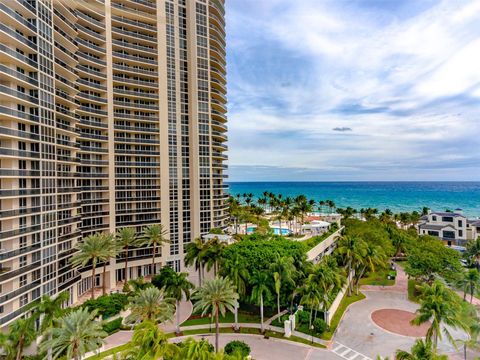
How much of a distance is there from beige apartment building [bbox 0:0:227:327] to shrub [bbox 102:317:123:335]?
9169 millimetres

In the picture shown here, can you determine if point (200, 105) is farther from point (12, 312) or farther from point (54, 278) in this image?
point (12, 312)

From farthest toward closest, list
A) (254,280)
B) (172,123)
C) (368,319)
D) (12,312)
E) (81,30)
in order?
(172,123) → (81,30) → (368,319) → (254,280) → (12,312)

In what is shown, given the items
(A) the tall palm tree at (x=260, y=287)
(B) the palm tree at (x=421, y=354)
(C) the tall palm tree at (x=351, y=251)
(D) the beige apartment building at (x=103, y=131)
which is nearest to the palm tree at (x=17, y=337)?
(D) the beige apartment building at (x=103, y=131)

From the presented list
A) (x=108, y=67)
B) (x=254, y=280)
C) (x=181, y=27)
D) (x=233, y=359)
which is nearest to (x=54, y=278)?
(x=254, y=280)

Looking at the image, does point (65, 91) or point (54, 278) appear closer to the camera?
point (54, 278)

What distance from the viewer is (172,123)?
59.6m

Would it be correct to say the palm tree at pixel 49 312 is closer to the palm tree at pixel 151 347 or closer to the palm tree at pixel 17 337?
the palm tree at pixel 17 337

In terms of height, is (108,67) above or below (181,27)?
below

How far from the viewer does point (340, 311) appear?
43344mm

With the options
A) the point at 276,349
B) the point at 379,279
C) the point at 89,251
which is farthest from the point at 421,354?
the point at 89,251

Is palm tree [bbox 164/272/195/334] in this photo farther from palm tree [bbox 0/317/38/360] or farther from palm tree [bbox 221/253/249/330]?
palm tree [bbox 0/317/38/360]

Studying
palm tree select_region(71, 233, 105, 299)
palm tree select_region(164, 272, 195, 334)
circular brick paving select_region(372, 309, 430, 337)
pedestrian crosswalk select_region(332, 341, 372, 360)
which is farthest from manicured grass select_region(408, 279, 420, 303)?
palm tree select_region(71, 233, 105, 299)

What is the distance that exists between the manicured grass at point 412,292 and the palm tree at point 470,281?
25.7 ft

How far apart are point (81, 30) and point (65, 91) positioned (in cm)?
1304
